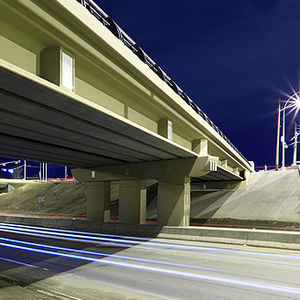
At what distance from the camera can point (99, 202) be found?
24.2 meters

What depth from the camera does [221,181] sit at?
114ft

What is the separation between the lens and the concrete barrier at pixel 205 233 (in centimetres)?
1412

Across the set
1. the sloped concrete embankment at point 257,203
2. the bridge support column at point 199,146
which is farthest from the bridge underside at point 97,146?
the sloped concrete embankment at point 257,203

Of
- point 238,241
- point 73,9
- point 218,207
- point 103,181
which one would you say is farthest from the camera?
point 218,207

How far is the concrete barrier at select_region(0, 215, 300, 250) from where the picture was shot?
14.1m

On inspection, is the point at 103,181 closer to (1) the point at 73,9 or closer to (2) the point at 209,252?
(2) the point at 209,252

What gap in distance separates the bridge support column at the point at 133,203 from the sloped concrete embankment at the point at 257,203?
6.77 m

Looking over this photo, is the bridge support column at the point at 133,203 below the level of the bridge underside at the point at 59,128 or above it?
below

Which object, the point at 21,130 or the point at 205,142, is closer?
the point at 21,130

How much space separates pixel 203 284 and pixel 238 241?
7678 millimetres

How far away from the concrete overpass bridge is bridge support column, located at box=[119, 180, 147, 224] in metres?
2.24

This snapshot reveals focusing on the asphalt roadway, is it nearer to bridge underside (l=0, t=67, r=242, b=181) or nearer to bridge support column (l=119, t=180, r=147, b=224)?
bridge underside (l=0, t=67, r=242, b=181)

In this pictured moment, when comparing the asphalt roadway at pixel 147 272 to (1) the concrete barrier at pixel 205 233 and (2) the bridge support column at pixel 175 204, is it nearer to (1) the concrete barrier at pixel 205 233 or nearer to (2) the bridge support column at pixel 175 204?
(1) the concrete barrier at pixel 205 233

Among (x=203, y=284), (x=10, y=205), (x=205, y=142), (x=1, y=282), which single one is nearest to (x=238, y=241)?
(x=205, y=142)
